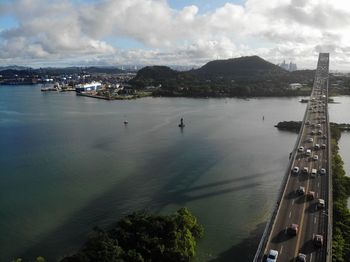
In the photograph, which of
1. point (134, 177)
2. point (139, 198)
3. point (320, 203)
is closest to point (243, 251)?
point (320, 203)

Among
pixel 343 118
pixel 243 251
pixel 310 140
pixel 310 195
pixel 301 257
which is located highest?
pixel 310 140

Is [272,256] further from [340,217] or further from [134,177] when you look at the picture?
[134,177]

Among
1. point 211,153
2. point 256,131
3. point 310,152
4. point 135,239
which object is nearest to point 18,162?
point 211,153

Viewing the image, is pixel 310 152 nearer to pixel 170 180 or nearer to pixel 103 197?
pixel 170 180

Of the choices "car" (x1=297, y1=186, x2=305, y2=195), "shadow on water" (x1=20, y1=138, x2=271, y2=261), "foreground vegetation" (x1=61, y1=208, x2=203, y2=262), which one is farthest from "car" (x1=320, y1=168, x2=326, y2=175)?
"foreground vegetation" (x1=61, y1=208, x2=203, y2=262)

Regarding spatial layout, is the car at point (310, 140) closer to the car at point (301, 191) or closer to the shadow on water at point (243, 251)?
the car at point (301, 191)
